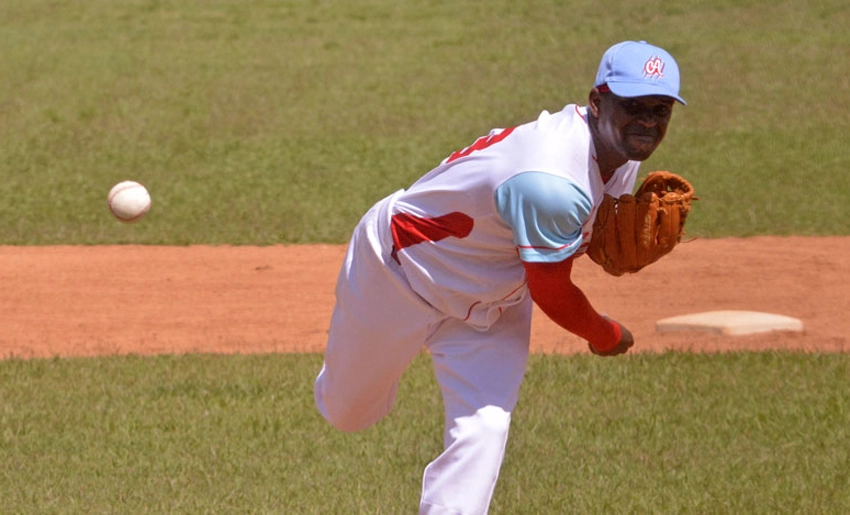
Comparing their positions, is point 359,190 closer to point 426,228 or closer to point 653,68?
point 426,228

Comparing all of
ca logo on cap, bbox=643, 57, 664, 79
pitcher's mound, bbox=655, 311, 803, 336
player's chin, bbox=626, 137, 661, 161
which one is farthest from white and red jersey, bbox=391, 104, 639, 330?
pitcher's mound, bbox=655, 311, 803, 336

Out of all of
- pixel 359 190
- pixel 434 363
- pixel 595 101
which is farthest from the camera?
pixel 359 190

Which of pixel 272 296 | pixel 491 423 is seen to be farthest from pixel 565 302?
pixel 272 296

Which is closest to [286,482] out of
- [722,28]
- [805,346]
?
[805,346]

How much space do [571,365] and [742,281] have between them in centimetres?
279

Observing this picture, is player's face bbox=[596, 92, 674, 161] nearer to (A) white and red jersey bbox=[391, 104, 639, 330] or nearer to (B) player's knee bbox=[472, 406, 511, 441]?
(A) white and red jersey bbox=[391, 104, 639, 330]

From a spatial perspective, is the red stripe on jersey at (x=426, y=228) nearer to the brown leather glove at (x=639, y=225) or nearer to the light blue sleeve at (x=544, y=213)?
the light blue sleeve at (x=544, y=213)

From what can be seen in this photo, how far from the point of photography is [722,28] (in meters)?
17.9

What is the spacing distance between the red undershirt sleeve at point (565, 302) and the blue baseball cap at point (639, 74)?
578 millimetres

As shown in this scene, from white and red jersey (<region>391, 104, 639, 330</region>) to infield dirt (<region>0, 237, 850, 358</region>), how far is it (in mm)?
3840

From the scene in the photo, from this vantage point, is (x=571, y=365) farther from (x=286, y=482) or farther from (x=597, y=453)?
(x=286, y=482)

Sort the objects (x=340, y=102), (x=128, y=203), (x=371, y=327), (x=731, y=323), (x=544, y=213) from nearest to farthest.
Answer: (x=544, y=213)
(x=371, y=327)
(x=731, y=323)
(x=128, y=203)
(x=340, y=102)

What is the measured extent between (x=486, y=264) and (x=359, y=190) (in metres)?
8.31

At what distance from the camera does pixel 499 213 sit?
14.3 feet
